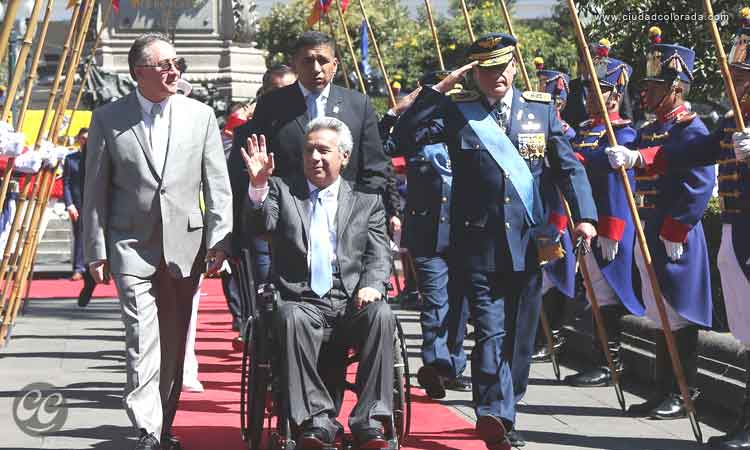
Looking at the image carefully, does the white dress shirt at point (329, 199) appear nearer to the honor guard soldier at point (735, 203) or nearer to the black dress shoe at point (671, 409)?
the honor guard soldier at point (735, 203)

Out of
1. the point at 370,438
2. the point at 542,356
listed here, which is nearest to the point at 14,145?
the point at 370,438

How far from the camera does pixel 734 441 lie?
24.4 ft

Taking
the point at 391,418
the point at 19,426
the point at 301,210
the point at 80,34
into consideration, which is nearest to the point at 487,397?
the point at 391,418

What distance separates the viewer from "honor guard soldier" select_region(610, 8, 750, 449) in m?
7.56

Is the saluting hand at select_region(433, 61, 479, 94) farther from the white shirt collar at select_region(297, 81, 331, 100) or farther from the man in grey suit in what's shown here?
the man in grey suit

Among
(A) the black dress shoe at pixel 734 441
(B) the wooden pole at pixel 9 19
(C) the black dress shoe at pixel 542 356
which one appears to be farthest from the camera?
(C) the black dress shoe at pixel 542 356

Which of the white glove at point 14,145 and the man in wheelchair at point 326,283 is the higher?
the white glove at point 14,145

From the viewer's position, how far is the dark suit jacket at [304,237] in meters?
7.04

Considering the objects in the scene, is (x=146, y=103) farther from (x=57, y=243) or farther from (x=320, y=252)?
(x=57, y=243)

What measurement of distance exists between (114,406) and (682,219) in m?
3.27

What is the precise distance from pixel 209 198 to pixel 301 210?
0.45 metres

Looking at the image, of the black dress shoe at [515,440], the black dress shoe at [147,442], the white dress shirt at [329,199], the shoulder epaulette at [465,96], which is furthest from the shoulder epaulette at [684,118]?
the black dress shoe at [147,442]

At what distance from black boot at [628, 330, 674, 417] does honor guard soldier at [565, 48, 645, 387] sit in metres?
0.84

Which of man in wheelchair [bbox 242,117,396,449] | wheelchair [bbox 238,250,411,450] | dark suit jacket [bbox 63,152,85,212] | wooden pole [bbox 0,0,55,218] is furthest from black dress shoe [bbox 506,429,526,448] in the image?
dark suit jacket [bbox 63,152,85,212]
